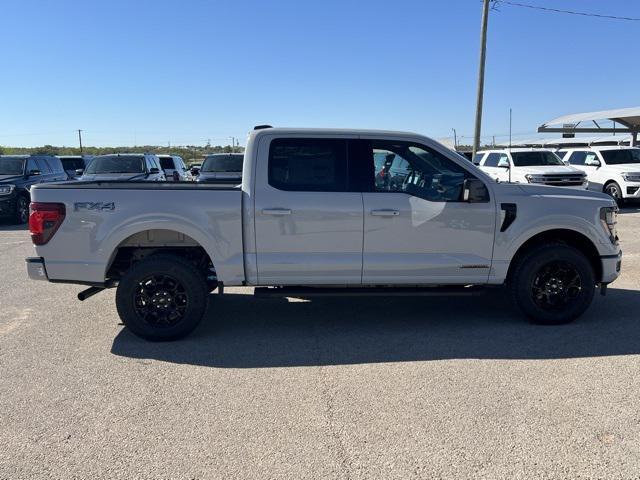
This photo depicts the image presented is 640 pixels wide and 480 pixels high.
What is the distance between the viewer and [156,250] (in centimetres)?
521

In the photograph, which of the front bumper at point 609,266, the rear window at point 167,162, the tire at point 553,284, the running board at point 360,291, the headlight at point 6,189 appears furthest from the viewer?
the rear window at point 167,162

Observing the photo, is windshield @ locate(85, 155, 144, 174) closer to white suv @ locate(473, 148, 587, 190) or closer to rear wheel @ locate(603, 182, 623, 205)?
white suv @ locate(473, 148, 587, 190)

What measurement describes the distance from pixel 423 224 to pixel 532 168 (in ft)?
41.3

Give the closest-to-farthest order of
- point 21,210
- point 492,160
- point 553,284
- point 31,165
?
point 553,284 → point 21,210 → point 31,165 → point 492,160

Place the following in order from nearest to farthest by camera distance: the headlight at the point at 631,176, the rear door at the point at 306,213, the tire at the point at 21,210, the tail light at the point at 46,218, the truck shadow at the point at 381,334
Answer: the truck shadow at the point at 381,334
the tail light at the point at 46,218
the rear door at the point at 306,213
the tire at the point at 21,210
the headlight at the point at 631,176

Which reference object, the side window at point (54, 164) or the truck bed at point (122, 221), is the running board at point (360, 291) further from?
the side window at point (54, 164)

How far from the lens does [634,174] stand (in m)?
16.4

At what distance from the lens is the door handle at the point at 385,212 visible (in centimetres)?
499

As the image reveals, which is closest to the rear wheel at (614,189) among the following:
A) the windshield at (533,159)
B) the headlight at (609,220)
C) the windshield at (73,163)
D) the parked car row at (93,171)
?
the windshield at (533,159)

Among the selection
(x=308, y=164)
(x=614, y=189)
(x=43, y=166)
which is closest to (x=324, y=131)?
(x=308, y=164)

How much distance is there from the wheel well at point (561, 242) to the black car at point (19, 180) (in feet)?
41.0

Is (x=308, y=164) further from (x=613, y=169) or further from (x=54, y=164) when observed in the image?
(x=613, y=169)

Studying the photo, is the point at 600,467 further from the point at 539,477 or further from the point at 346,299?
the point at 346,299

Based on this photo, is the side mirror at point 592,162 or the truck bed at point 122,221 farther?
the side mirror at point 592,162
